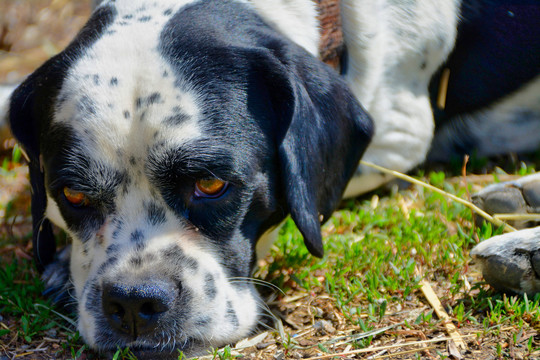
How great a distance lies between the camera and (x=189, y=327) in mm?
2285

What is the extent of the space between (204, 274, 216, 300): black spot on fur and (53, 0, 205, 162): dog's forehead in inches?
18.5

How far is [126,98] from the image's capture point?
2359 millimetres

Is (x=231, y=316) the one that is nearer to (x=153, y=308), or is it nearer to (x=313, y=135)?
(x=153, y=308)

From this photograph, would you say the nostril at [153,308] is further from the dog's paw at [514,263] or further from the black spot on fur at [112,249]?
the dog's paw at [514,263]

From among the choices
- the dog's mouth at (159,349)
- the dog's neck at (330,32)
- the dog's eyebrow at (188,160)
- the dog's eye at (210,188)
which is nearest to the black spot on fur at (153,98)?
the dog's eyebrow at (188,160)

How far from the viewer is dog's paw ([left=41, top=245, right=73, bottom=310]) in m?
2.77

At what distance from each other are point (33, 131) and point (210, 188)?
86cm

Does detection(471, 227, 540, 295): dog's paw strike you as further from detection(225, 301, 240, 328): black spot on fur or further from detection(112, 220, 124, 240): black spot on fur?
detection(112, 220, 124, 240): black spot on fur

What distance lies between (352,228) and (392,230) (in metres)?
0.20

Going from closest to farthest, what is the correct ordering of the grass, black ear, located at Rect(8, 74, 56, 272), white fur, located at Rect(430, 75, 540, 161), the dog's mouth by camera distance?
1. the dog's mouth
2. the grass
3. black ear, located at Rect(8, 74, 56, 272)
4. white fur, located at Rect(430, 75, 540, 161)

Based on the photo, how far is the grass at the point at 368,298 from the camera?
2404 millimetres

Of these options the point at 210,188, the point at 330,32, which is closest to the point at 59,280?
the point at 210,188

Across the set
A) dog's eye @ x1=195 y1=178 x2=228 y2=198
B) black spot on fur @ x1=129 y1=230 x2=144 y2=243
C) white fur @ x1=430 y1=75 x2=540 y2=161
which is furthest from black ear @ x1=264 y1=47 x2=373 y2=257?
white fur @ x1=430 y1=75 x2=540 y2=161

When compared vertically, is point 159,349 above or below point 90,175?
below
